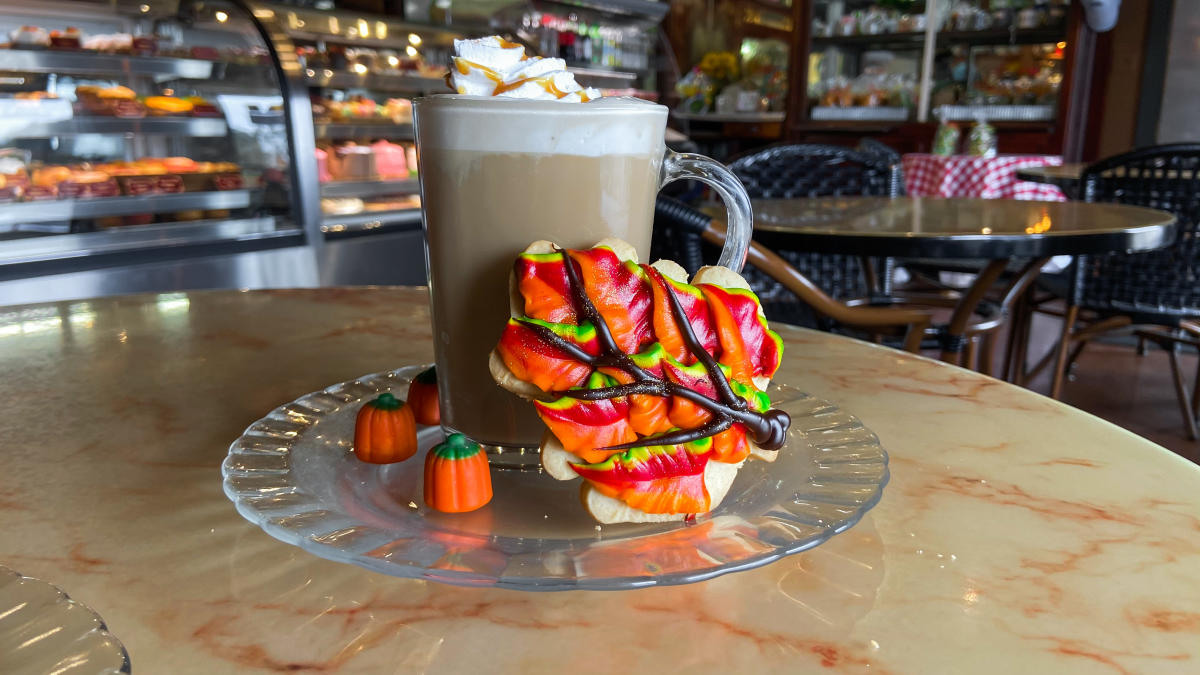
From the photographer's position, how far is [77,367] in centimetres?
74

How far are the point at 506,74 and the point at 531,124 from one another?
0.10m

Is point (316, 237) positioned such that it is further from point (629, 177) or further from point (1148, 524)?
point (1148, 524)

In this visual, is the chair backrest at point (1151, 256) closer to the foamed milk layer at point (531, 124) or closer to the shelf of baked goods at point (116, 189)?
the foamed milk layer at point (531, 124)

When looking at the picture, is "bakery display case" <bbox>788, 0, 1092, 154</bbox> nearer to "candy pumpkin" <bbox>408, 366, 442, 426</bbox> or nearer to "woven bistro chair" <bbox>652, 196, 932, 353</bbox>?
"woven bistro chair" <bbox>652, 196, 932, 353</bbox>

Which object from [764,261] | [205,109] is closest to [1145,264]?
[764,261]

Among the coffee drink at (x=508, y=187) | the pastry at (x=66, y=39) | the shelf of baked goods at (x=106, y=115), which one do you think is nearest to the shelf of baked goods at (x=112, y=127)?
the shelf of baked goods at (x=106, y=115)

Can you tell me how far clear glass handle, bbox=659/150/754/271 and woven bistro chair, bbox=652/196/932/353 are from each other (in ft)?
2.01

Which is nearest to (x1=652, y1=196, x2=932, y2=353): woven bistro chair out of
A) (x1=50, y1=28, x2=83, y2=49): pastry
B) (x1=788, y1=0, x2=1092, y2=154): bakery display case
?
(x1=50, y1=28, x2=83, y2=49): pastry

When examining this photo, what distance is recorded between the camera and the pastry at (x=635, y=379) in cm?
41

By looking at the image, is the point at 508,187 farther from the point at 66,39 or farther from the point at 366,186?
the point at 366,186

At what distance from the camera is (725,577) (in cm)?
39

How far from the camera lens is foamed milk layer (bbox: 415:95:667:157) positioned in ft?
1.62

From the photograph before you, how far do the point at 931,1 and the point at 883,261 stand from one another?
10.7ft

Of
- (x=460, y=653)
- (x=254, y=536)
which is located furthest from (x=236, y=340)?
(x=460, y=653)
